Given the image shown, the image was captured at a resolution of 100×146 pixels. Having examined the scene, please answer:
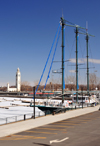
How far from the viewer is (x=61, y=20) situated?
5759cm

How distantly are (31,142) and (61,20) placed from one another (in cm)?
4272

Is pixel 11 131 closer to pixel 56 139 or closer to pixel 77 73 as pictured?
pixel 56 139

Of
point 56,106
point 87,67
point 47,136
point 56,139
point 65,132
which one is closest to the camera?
point 56,139

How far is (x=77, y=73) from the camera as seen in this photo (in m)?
65.7

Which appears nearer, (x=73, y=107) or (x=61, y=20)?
(x=73, y=107)

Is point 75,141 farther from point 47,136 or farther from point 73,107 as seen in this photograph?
point 73,107

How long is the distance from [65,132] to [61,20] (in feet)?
127

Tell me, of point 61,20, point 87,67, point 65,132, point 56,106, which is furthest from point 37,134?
point 87,67

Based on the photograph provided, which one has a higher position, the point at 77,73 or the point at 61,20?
the point at 61,20

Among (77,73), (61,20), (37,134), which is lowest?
(37,134)

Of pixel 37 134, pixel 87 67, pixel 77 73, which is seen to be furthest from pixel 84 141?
pixel 87 67

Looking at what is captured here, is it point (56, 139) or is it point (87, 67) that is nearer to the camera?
point (56, 139)

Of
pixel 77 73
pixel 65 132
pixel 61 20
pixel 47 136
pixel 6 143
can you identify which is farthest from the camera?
pixel 77 73

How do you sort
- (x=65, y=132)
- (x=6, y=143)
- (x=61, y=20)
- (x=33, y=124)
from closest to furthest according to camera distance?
(x=6, y=143), (x=65, y=132), (x=33, y=124), (x=61, y=20)
